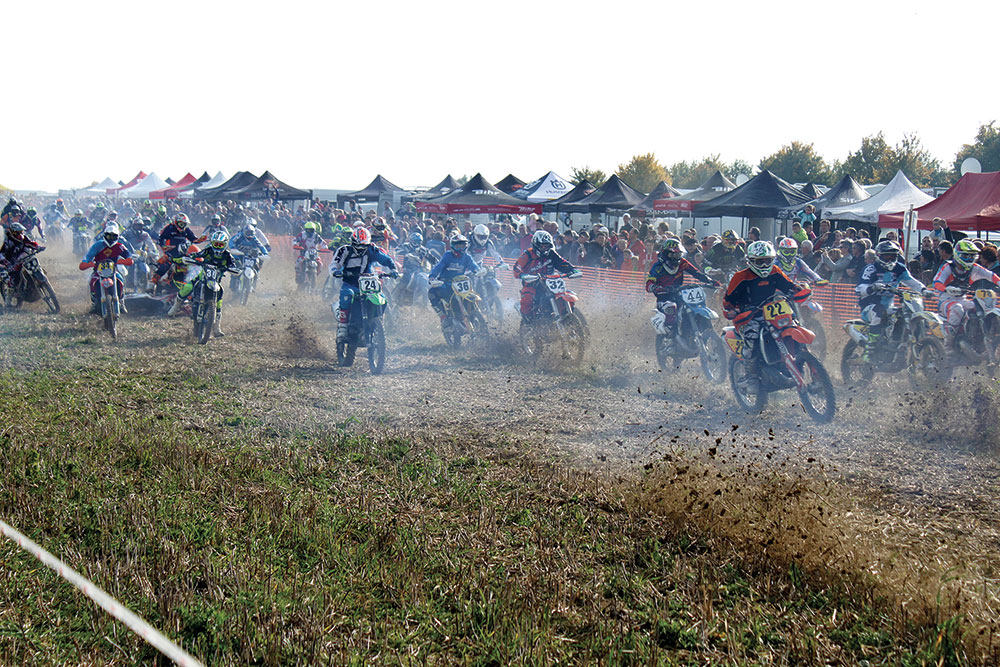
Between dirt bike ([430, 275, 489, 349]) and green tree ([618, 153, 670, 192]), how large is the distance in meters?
61.7

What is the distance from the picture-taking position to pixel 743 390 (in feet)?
31.6

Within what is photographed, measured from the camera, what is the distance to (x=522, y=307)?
13000mm

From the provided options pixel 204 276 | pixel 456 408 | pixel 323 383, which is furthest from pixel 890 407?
pixel 204 276

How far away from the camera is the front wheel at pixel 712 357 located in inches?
436

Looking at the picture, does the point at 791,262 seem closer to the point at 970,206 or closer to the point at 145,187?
the point at 970,206

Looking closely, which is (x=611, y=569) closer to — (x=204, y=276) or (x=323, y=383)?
(x=323, y=383)

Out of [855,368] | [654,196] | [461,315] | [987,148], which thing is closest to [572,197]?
[654,196]

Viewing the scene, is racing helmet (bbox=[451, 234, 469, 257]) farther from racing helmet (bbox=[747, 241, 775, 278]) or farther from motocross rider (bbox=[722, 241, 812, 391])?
racing helmet (bbox=[747, 241, 775, 278])

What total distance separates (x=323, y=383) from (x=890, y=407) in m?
6.90

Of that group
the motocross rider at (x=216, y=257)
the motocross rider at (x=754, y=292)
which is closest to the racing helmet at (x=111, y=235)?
the motocross rider at (x=216, y=257)

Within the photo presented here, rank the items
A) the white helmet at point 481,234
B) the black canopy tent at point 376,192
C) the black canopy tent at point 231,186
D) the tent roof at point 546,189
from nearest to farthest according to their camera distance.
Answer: the white helmet at point 481,234 → the tent roof at point 546,189 → the black canopy tent at point 231,186 → the black canopy tent at point 376,192

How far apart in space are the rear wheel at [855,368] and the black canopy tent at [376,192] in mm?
31935

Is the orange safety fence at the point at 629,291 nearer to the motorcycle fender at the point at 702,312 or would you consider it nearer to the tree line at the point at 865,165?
the motorcycle fender at the point at 702,312

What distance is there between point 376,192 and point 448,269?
28432mm
